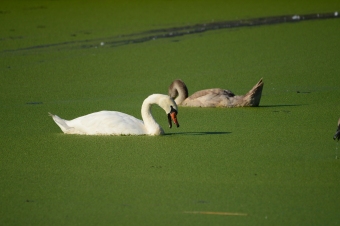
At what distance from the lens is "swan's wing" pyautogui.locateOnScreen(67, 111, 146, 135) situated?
725 cm

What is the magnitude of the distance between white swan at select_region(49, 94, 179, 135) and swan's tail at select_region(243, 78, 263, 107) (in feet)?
4.80

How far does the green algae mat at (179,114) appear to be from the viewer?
5129 millimetres

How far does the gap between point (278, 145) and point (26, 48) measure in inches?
267

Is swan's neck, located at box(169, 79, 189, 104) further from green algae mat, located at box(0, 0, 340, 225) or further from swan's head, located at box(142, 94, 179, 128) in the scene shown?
swan's head, located at box(142, 94, 179, 128)

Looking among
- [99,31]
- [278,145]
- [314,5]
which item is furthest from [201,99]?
[314,5]

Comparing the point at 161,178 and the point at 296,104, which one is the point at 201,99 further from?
the point at 161,178

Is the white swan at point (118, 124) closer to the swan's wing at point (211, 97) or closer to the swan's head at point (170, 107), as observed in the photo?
the swan's head at point (170, 107)

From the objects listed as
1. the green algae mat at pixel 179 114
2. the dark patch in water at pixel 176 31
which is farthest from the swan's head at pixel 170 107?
the dark patch in water at pixel 176 31

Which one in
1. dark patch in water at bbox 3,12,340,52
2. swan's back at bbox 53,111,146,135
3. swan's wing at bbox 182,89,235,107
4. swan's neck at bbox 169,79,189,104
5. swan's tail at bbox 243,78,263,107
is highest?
dark patch in water at bbox 3,12,340,52

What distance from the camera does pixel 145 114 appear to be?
7.39 m

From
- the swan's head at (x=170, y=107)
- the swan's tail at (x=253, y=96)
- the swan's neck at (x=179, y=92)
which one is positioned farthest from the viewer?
the swan's neck at (x=179, y=92)

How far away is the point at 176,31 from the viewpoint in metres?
14.2

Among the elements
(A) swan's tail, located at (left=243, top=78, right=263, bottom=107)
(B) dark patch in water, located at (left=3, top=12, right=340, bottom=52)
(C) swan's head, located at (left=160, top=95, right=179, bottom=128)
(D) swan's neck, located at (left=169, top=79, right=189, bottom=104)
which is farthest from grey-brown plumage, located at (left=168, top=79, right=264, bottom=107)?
(B) dark patch in water, located at (left=3, top=12, right=340, bottom=52)

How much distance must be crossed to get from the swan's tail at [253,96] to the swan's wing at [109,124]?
1.67m
